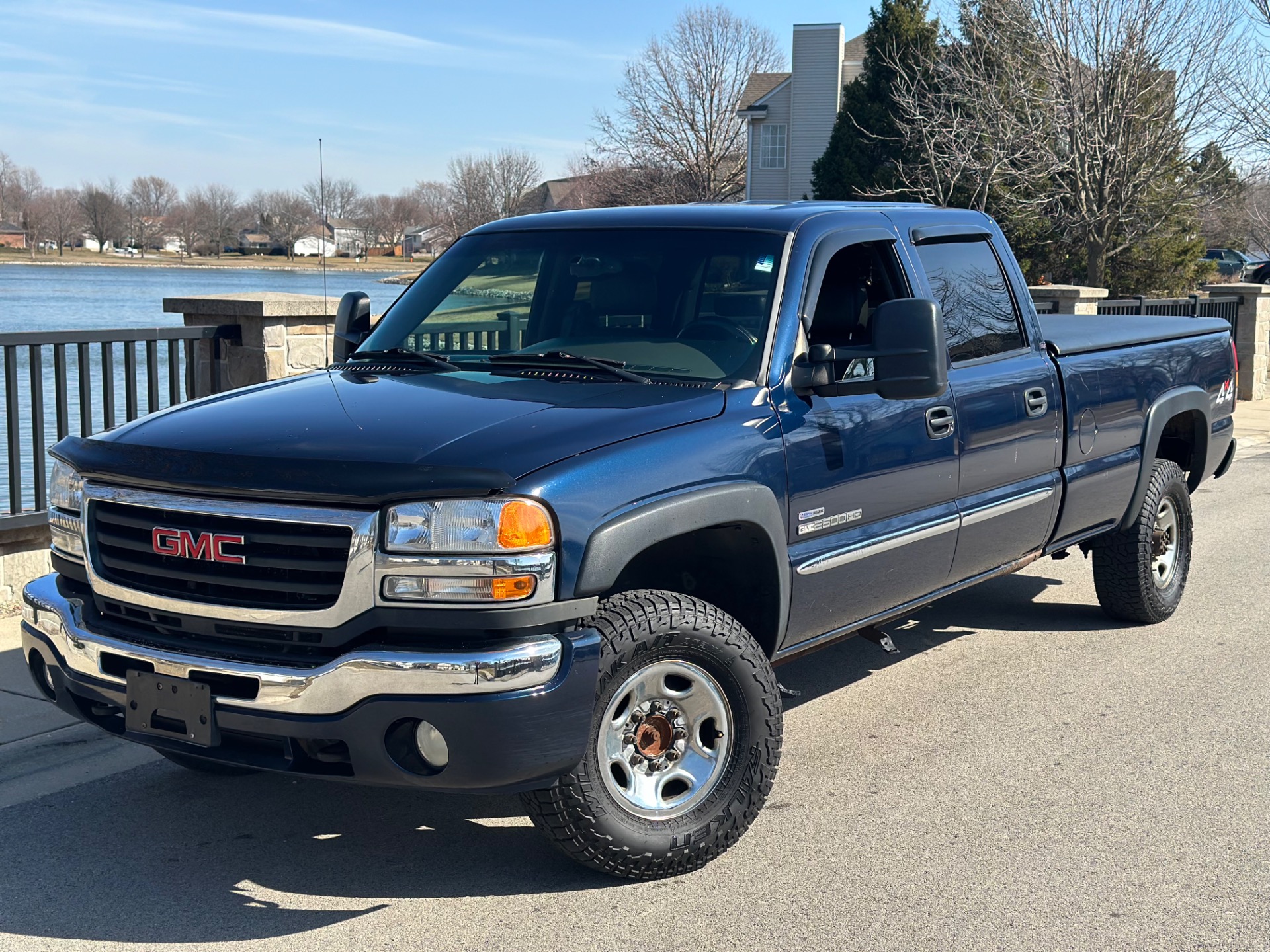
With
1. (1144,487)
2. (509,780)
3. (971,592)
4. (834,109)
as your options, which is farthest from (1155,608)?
(834,109)

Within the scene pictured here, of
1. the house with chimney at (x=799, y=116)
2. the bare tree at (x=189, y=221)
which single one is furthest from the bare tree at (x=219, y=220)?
the house with chimney at (x=799, y=116)

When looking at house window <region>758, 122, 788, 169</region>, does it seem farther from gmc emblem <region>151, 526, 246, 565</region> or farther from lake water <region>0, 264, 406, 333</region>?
gmc emblem <region>151, 526, 246, 565</region>

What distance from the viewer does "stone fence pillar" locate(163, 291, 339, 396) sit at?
313 inches

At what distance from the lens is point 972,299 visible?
5.48 metres

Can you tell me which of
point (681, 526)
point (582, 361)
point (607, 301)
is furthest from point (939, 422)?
point (681, 526)

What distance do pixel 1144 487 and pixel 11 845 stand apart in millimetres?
5180

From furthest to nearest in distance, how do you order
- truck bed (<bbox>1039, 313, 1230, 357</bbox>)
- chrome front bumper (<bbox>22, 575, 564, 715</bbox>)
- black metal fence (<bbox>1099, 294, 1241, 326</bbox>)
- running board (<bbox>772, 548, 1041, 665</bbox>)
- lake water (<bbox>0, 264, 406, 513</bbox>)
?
black metal fence (<bbox>1099, 294, 1241, 326</bbox>)
lake water (<bbox>0, 264, 406, 513</bbox>)
truck bed (<bbox>1039, 313, 1230, 357</bbox>)
running board (<bbox>772, 548, 1041, 665</bbox>)
chrome front bumper (<bbox>22, 575, 564, 715</bbox>)

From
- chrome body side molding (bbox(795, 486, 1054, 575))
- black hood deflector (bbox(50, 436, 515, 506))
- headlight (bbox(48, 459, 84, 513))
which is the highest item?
black hood deflector (bbox(50, 436, 515, 506))

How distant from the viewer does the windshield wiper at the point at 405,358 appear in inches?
181

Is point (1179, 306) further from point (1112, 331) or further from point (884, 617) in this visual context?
point (884, 617)

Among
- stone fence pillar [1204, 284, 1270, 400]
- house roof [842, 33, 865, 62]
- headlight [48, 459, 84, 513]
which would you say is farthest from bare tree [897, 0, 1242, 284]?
house roof [842, 33, 865, 62]

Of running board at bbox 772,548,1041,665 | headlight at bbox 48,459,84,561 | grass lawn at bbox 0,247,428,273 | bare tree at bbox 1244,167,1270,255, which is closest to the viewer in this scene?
headlight at bbox 48,459,84,561

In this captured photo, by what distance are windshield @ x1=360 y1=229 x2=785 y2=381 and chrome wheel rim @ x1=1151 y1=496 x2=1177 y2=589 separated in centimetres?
336

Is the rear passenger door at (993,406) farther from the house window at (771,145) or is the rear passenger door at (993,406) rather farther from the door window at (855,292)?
the house window at (771,145)
